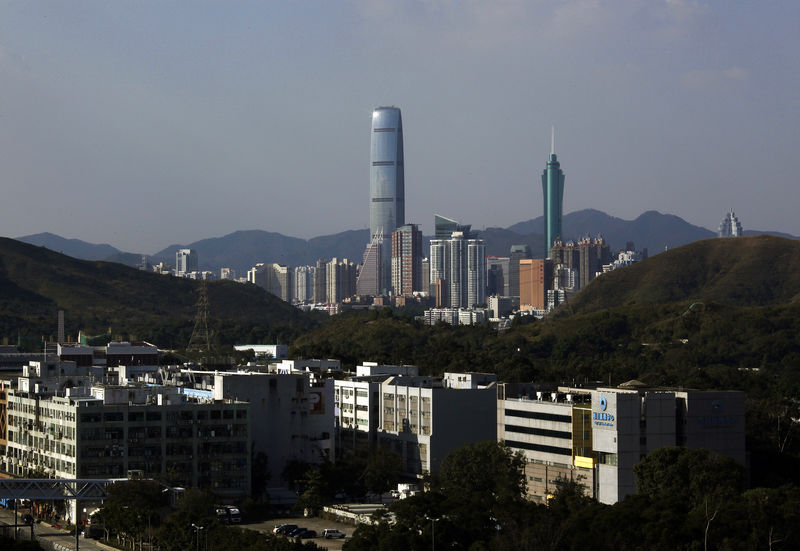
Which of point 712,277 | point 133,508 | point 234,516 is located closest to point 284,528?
point 234,516

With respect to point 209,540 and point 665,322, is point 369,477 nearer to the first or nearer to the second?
point 209,540

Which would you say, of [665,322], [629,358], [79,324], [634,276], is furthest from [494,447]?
[634,276]

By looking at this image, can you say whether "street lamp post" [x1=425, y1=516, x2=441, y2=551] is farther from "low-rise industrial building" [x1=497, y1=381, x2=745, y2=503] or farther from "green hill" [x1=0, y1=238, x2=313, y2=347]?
"green hill" [x1=0, y1=238, x2=313, y2=347]

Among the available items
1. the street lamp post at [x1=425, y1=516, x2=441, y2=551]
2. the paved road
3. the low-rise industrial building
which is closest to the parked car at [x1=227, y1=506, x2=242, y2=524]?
the paved road

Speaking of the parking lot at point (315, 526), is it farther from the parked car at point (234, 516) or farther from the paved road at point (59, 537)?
the paved road at point (59, 537)

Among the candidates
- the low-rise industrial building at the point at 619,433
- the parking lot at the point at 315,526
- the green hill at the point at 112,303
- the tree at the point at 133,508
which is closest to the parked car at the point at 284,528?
the parking lot at the point at 315,526

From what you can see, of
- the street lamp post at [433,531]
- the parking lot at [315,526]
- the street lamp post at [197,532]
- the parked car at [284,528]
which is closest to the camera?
the street lamp post at [433,531]
